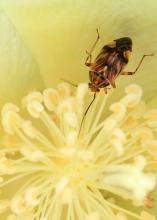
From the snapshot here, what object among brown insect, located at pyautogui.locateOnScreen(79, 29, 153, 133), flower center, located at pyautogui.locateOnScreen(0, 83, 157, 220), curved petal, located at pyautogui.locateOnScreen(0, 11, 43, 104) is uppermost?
curved petal, located at pyautogui.locateOnScreen(0, 11, 43, 104)

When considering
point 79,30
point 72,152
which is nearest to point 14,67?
point 79,30

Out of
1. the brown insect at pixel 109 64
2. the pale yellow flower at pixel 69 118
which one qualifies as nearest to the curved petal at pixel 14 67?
the pale yellow flower at pixel 69 118

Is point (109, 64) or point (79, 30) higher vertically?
point (79, 30)

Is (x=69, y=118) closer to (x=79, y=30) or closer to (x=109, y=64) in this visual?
(x=109, y=64)

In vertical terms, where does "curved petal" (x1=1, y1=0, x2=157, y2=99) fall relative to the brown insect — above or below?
above

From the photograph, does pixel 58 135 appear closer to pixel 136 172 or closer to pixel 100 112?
pixel 100 112

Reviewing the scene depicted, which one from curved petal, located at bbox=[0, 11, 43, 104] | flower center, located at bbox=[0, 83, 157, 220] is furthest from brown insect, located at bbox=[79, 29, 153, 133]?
curved petal, located at bbox=[0, 11, 43, 104]

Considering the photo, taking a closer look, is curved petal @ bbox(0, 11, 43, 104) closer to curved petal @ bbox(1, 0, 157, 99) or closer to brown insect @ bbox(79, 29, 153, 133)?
curved petal @ bbox(1, 0, 157, 99)
